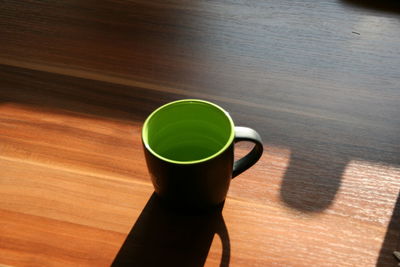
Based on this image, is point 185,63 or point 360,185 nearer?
point 360,185

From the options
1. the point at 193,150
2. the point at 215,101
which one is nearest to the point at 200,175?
the point at 193,150

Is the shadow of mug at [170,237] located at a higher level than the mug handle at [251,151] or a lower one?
lower

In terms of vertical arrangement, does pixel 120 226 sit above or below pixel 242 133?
below

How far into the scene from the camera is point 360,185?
596 millimetres

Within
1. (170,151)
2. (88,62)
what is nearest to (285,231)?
(170,151)

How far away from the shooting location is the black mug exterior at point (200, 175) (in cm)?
49

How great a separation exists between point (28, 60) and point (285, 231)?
49 centimetres

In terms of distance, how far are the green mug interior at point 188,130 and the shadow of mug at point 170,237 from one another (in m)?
0.07

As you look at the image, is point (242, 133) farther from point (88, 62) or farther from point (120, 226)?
point (88, 62)

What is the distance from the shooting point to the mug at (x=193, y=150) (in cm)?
50

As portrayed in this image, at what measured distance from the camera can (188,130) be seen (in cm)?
57

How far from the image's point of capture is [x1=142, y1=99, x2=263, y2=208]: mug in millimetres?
496

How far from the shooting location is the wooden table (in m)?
0.55

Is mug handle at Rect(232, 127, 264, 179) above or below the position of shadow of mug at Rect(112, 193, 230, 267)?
above
